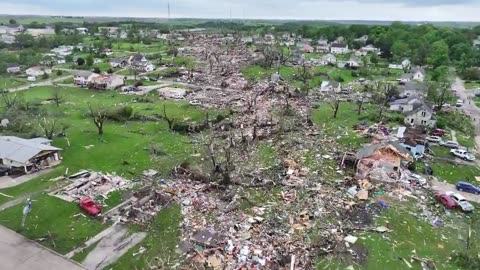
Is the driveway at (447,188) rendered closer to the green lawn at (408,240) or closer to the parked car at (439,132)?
the green lawn at (408,240)

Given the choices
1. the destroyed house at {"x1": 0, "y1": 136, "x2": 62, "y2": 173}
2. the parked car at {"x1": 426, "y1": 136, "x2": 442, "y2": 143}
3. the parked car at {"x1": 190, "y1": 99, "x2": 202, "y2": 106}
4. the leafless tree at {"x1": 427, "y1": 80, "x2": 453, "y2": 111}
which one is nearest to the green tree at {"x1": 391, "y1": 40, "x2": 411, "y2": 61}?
the leafless tree at {"x1": 427, "y1": 80, "x2": 453, "y2": 111}

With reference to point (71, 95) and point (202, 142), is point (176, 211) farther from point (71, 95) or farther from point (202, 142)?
Result: point (71, 95)

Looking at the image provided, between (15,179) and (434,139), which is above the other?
(434,139)

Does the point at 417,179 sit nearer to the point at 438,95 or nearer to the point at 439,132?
the point at 439,132

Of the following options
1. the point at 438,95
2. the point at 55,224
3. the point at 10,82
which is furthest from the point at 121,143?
the point at 10,82

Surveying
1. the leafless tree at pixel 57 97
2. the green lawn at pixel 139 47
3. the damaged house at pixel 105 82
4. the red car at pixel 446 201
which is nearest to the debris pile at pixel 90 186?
the red car at pixel 446 201
